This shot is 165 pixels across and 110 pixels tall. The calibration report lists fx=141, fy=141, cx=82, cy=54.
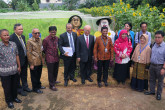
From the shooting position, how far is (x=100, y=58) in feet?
13.5

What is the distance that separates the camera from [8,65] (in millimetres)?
3068

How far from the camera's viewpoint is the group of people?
128 inches

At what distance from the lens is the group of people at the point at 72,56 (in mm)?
3246

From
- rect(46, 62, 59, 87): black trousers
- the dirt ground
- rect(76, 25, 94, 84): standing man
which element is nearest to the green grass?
rect(76, 25, 94, 84): standing man

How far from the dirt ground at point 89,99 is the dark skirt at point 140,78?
7.4 inches

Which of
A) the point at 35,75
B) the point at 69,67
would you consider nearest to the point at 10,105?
the point at 35,75

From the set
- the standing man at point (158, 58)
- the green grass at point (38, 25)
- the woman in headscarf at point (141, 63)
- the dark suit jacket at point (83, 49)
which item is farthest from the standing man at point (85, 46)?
the green grass at point (38, 25)

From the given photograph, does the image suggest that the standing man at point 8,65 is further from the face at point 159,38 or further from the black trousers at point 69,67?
the face at point 159,38

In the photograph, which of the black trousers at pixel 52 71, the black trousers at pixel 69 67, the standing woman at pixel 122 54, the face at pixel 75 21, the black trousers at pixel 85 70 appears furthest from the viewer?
the face at pixel 75 21

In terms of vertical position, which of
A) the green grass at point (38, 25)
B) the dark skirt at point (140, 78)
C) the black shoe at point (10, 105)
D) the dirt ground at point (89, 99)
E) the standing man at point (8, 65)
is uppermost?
the green grass at point (38, 25)

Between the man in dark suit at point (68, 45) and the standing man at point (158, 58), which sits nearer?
the standing man at point (158, 58)

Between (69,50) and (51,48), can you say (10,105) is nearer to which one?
(51,48)

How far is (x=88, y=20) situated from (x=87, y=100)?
371 cm

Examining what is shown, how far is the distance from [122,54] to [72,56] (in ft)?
4.87
